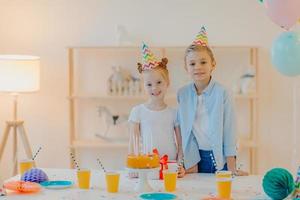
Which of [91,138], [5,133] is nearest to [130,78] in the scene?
[91,138]

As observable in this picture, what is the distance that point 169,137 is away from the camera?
2.80 meters

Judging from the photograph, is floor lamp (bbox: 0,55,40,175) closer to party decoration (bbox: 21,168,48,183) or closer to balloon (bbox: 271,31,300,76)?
party decoration (bbox: 21,168,48,183)

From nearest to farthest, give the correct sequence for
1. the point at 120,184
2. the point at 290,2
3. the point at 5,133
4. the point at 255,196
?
the point at 255,196
the point at 120,184
the point at 290,2
the point at 5,133

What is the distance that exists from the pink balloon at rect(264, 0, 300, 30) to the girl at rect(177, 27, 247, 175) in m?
0.41

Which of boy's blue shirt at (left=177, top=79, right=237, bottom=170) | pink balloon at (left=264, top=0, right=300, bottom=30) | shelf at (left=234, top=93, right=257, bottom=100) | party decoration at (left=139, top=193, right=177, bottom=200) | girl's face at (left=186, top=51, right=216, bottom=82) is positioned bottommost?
party decoration at (left=139, top=193, right=177, bottom=200)

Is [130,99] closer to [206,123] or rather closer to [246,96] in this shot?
[246,96]

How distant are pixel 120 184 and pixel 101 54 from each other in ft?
7.71

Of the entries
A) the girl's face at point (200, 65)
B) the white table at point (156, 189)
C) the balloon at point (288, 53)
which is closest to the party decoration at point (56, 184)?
the white table at point (156, 189)

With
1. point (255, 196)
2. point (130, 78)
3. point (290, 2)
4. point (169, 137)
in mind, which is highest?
point (290, 2)

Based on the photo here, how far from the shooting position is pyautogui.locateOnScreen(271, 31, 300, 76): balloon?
9.26ft

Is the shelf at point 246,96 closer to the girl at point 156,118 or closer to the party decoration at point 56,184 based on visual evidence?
the girl at point 156,118

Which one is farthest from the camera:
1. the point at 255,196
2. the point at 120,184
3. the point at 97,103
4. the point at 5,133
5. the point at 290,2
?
the point at 97,103

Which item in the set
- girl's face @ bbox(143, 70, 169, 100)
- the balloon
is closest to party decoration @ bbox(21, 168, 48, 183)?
girl's face @ bbox(143, 70, 169, 100)

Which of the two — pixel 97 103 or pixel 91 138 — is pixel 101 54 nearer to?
pixel 97 103
